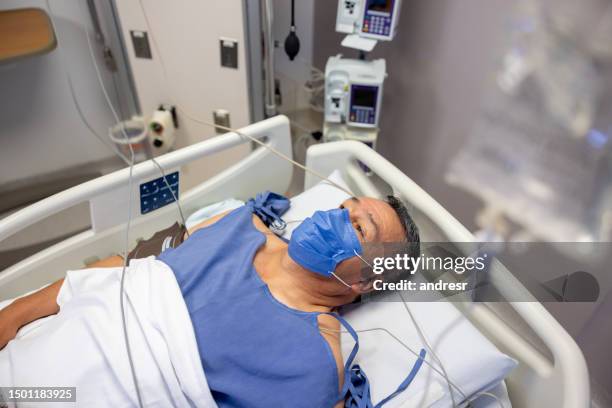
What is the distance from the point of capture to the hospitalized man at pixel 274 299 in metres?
1.01

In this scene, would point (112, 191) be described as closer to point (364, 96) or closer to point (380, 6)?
point (364, 96)

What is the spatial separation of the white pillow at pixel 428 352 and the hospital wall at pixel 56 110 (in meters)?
1.78

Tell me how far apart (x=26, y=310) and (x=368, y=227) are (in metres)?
0.93

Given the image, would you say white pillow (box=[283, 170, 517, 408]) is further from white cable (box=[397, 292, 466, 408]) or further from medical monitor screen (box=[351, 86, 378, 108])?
medical monitor screen (box=[351, 86, 378, 108])

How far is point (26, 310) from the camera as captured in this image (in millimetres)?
1104

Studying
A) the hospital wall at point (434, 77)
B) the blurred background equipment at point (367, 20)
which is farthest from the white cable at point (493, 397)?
the blurred background equipment at point (367, 20)

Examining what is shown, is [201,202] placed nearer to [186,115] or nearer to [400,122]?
[186,115]

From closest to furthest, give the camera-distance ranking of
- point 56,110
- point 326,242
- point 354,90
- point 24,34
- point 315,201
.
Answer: point 326,242, point 315,201, point 354,90, point 24,34, point 56,110

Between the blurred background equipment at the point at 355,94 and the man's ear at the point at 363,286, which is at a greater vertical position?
the blurred background equipment at the point at 355,94

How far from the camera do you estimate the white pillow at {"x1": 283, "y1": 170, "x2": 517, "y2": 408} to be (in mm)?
1063

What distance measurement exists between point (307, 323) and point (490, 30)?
1243mm

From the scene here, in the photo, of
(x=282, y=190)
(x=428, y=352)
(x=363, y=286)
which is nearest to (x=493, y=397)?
(x=428, y=352)

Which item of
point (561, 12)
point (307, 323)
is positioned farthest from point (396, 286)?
point (561, 12)

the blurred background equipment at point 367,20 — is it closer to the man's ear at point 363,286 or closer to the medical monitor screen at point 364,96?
the medical monitor screen at point 364,96
